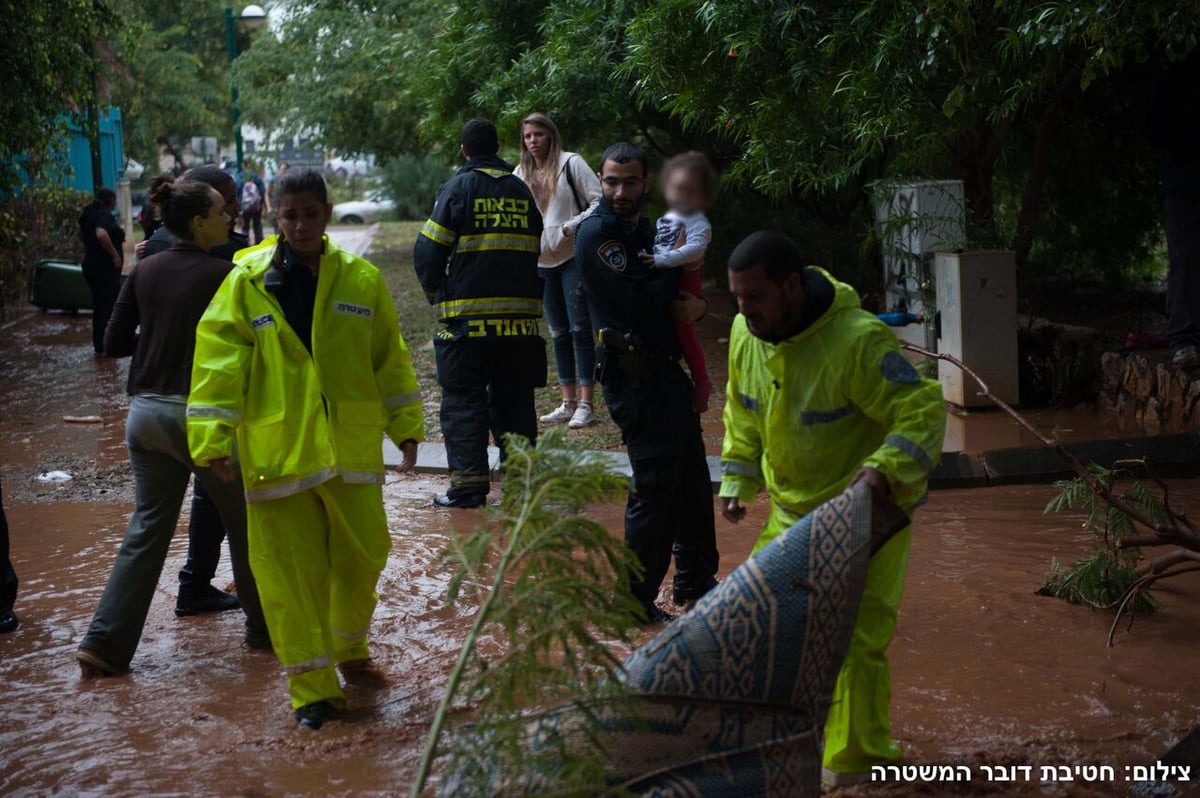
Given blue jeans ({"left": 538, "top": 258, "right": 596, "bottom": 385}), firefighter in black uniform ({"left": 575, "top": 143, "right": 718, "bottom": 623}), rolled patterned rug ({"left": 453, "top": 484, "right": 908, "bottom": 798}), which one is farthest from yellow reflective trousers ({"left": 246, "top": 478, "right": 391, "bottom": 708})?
blue jeans ({"left": 538, "top": 258, "right": 596, "bottom": 385})

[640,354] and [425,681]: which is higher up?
[640,354]

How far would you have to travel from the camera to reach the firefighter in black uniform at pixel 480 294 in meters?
7.54

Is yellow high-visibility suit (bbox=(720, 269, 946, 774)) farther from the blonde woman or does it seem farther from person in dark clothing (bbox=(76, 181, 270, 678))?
the blonde woman

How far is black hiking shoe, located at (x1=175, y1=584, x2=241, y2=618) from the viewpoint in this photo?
6.15 metres

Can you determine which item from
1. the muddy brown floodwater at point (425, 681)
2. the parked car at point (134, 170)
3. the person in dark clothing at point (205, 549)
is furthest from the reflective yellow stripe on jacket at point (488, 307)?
the parked car at point (134, 170)

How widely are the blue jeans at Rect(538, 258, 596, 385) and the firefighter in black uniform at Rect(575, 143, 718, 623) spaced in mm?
3688

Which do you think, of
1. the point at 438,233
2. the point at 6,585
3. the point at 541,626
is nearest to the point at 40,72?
the point at 438,233

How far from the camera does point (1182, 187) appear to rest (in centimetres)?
782

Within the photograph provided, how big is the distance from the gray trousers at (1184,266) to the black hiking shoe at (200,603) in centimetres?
554

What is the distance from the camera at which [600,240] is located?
5555mm

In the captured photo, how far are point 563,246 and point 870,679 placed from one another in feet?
19.2

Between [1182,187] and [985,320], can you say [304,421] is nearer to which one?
[1182,187]

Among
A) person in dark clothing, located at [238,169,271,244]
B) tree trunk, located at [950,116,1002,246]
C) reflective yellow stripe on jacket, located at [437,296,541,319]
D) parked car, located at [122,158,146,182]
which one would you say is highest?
parked car, located at [122,158,146,182]

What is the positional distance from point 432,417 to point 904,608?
5.35 meters
